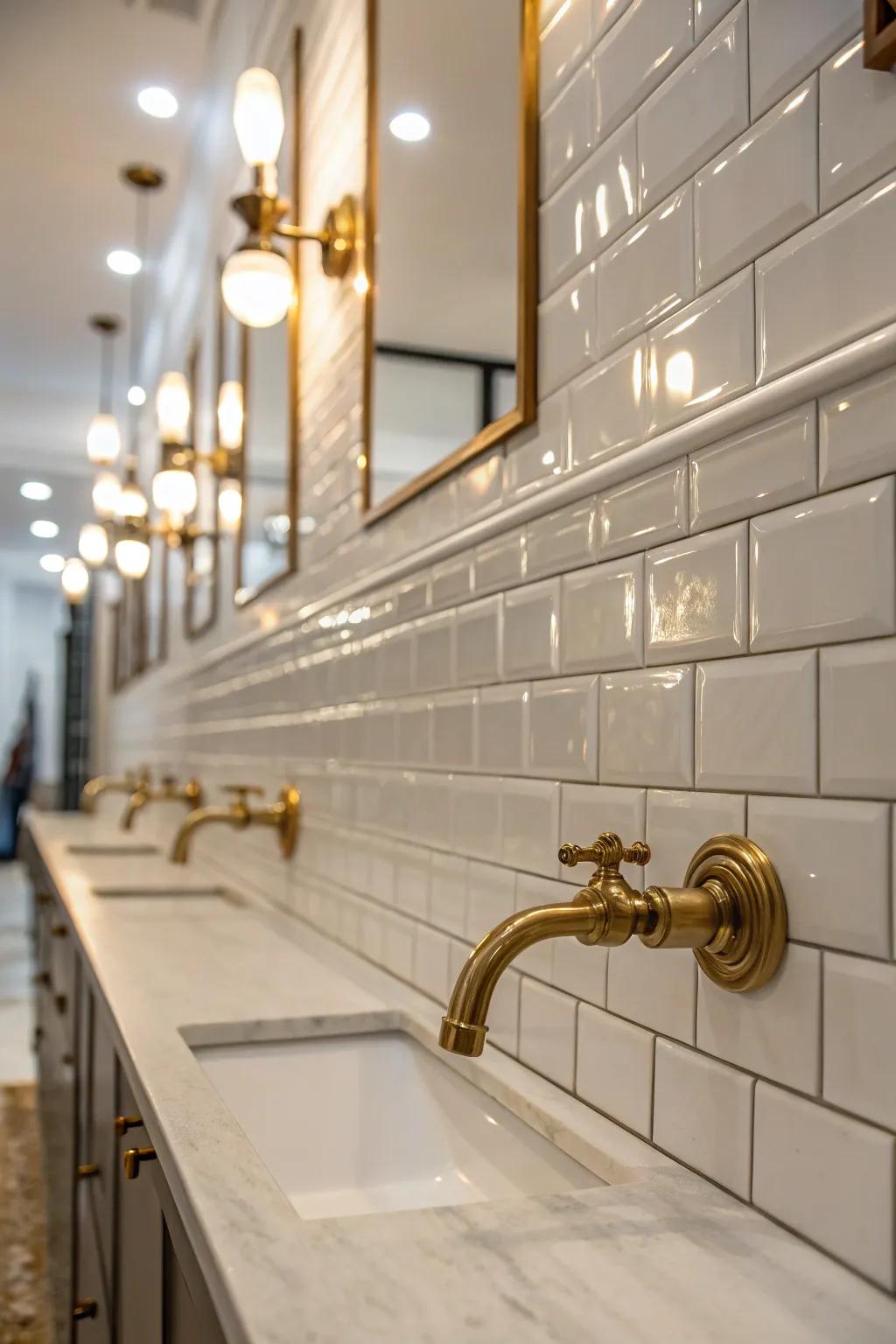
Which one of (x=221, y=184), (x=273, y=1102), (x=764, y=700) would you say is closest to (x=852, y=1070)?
(x=764, y=700)

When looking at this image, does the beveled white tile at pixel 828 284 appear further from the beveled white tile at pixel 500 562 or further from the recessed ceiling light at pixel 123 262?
the recessed ceiling light at pixel 123 262

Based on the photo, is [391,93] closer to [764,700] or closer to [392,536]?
[392,536]

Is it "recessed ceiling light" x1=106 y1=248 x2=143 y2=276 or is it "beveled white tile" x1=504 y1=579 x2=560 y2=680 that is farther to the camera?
"recessed ceiling light" x1=106 y1=248 x2=143 y2=276

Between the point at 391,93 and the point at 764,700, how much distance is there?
3.78 feet

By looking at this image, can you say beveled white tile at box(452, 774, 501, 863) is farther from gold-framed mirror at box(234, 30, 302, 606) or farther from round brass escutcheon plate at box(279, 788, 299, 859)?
gold-framed mirror at box(234, 30, 302, 606)

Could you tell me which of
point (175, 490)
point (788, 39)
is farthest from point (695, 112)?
point (175, 490)

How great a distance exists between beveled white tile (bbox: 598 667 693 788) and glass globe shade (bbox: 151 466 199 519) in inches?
85.0

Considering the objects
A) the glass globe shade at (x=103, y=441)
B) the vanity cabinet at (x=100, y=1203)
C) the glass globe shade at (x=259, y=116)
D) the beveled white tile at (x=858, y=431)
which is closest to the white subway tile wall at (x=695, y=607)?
the beveled white tile at (x=858, y=431)

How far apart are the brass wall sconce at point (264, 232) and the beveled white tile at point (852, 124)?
1119mm

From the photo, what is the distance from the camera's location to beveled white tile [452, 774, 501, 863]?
1099 mm

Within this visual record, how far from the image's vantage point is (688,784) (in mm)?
771

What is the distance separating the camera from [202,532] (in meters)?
3.03

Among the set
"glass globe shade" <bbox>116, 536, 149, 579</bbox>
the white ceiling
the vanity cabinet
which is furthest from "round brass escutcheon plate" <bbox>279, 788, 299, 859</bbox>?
the white ceiling

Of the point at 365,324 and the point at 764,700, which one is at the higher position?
the point at 365,324
